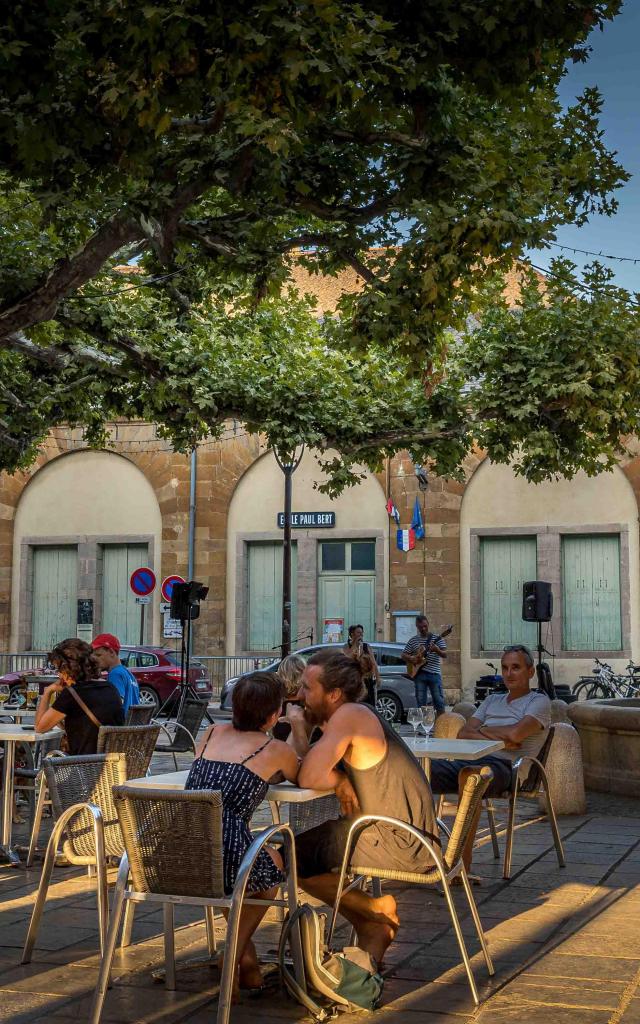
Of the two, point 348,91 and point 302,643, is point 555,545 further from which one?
point 348,91

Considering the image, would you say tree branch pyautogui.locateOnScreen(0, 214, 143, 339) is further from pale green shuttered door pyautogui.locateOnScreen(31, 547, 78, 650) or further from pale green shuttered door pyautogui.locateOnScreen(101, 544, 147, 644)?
pale green shuttered door pyautogui.locateOnScreen(31, 547, 78, 650)

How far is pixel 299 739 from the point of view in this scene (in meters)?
6.06

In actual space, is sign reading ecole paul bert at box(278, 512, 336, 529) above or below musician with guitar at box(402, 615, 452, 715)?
above

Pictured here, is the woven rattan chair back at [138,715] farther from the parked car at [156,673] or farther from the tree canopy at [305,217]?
the parked car at [156,673]

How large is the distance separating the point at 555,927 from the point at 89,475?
26287 mm

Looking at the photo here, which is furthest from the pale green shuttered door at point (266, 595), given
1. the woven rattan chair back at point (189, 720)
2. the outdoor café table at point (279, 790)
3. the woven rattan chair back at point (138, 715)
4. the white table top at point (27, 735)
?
the outdoor café table at point (279, 790)

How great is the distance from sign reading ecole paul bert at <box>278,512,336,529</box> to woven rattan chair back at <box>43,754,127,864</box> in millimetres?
23359

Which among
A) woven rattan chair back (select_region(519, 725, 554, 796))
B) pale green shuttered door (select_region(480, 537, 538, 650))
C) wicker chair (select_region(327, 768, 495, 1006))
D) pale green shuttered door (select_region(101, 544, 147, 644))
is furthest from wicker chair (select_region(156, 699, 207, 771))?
pale green shuttered door (select_region(101, 544, 147, 644))

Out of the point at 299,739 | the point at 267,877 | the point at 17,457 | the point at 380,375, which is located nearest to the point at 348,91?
the point at 299,739

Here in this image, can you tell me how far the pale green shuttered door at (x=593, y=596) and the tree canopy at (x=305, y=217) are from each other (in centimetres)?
902

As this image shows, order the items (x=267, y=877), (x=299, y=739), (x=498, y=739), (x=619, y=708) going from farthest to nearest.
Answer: (x=619, y=708), (x=498, y=739), (x=299, y=739), (x=267, y=877)

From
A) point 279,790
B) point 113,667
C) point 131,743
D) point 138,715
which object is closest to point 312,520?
point 113,667

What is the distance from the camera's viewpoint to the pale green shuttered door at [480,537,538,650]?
28.3 m

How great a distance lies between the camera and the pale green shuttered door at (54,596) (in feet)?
103
